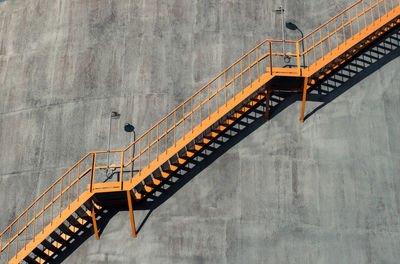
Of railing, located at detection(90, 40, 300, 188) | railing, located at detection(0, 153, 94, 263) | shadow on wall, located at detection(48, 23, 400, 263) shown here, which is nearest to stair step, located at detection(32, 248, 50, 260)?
shadow on wall, located at detection(48, 23, 400, 263)

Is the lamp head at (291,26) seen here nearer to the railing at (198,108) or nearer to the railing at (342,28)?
the railing at (342,28)

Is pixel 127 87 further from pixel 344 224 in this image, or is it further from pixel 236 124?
pixel 344 224

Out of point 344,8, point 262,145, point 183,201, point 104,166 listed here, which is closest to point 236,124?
point 262,145

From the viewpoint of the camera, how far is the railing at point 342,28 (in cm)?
1858

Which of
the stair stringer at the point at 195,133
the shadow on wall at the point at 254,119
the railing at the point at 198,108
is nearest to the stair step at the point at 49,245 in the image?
the shadow on wall at the point at 254,119

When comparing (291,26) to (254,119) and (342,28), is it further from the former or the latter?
(254,119)

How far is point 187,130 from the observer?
18.1m

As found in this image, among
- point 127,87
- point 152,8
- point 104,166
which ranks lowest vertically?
point 104,166

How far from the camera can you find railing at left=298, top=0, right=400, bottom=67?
1858cm

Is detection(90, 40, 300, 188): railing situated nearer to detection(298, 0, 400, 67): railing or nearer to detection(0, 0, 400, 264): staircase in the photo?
detection(0, 0, 400, 264): staircase

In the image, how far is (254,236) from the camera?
16562mm

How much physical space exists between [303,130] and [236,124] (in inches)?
81.0

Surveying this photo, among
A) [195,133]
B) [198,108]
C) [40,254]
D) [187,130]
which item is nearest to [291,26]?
[198,108]

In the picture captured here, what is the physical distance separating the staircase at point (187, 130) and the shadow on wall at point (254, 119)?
0.14 metres
